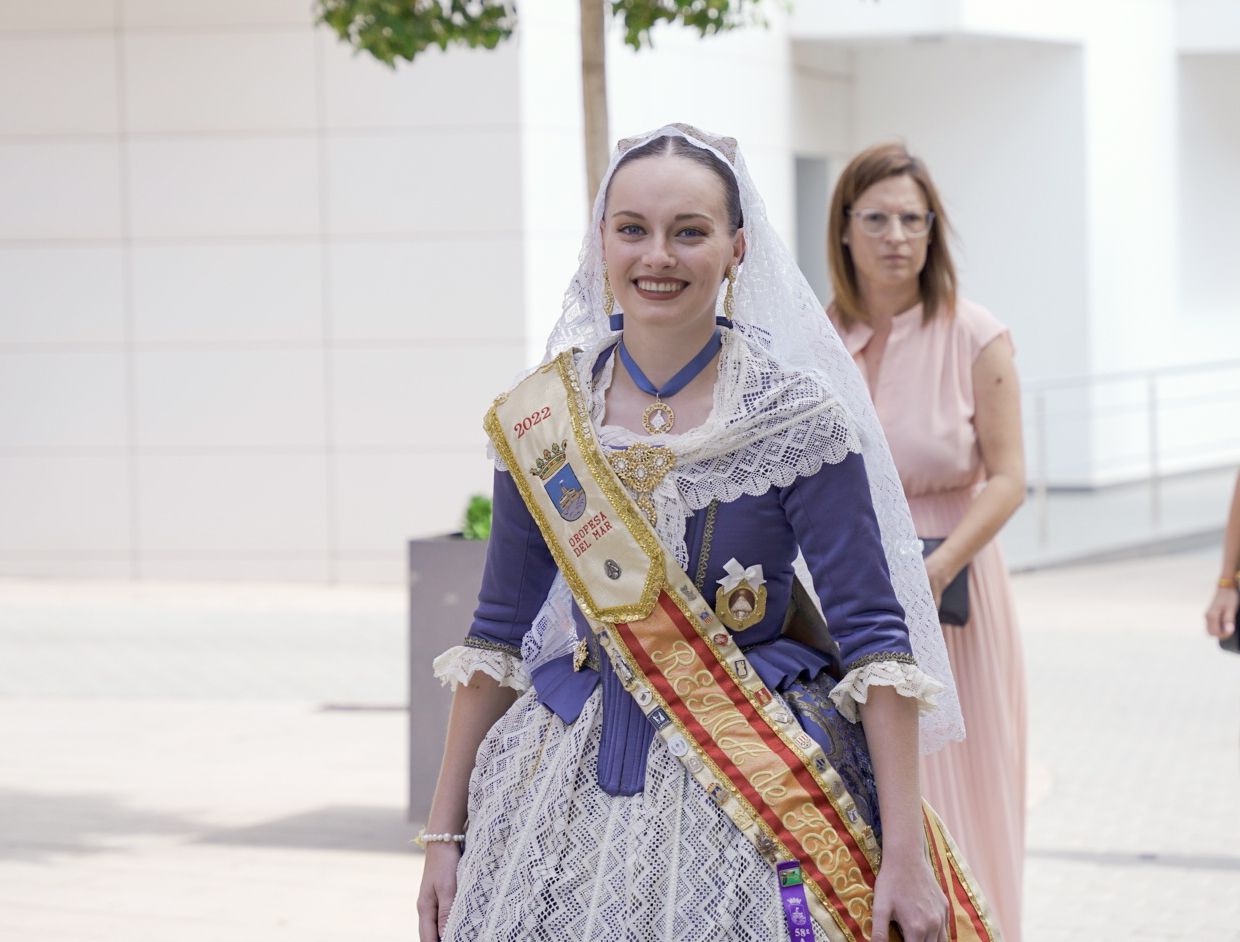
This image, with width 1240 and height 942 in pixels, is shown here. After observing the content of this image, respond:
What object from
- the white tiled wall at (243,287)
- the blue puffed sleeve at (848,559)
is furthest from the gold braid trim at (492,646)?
the white tiled wall at (243,287)

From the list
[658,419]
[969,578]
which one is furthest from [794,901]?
[969,578]

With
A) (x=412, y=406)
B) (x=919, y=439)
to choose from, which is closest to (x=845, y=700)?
(x=919, y=439)

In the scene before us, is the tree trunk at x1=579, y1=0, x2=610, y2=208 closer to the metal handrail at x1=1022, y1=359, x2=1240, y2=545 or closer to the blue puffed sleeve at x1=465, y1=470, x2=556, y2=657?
the blue puffed sleeve at x1=465, y1=470, x2=556, y2=657

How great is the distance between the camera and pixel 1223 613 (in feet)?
16.2

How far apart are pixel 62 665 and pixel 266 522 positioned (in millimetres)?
3456

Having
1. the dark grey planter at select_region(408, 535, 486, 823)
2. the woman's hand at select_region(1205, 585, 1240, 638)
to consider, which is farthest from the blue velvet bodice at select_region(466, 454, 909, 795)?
the dark grey planter at select_region(408, 535, 486, 823)

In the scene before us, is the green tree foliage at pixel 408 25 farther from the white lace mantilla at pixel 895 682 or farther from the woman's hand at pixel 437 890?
the white lace mantilla at pixel 895 682

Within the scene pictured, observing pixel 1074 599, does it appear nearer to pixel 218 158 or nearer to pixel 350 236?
pixel 350 236

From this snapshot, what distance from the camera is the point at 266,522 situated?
1348 centimetres

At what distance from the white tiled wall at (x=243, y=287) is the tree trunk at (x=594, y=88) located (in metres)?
6.98

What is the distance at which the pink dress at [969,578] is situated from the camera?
167 inches

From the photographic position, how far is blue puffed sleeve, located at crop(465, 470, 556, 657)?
2.74 metres

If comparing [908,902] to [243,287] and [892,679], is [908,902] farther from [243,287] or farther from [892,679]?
[243,287]

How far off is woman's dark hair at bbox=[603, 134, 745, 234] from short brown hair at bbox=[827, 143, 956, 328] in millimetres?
1791
